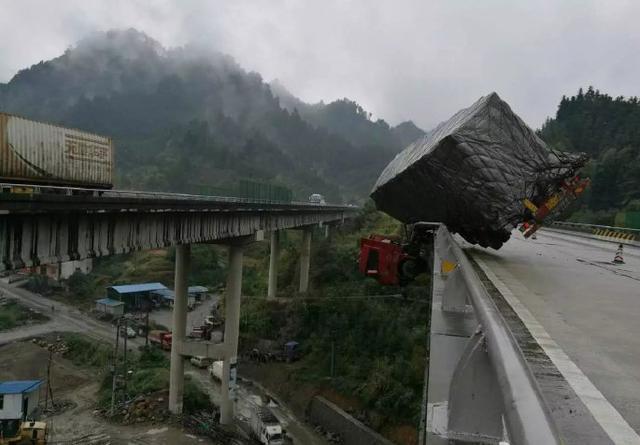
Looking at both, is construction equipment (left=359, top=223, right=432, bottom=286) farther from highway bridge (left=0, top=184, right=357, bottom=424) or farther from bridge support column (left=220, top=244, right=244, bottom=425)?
bridge support column (left=220, top=244, right=244, bottom=425)

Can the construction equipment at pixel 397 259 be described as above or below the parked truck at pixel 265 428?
above

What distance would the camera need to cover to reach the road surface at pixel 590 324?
2941 millimetres

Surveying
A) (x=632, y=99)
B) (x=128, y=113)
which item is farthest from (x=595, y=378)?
(x=128, y=113)

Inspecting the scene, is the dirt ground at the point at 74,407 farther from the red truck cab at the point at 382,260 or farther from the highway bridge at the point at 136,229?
the red truck cab at the point at 382,260

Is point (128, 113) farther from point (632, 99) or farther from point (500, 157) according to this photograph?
point (500, 157)

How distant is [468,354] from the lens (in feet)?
8.05

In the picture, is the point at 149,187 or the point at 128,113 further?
the point at 128,113

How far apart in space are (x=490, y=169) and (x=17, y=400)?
26.4m

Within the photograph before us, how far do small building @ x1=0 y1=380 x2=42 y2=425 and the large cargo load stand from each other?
16569 mm

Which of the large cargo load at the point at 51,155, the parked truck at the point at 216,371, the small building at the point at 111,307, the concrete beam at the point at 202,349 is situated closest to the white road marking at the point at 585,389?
the large cargo load at the point at 51,155

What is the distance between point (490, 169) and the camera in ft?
39.6

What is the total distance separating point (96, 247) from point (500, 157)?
1152 cm

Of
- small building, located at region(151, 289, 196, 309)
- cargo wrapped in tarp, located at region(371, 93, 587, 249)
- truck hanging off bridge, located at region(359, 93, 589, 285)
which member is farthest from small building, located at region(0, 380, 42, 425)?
small building, located at region(151, 289, 196, 309)

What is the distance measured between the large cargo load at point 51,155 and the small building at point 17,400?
54.4 ft
